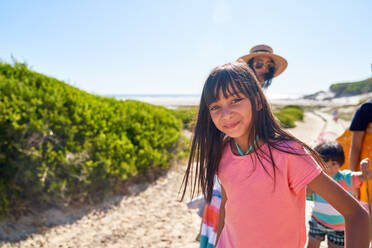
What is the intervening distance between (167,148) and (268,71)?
3.80 m

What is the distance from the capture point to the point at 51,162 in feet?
11.8

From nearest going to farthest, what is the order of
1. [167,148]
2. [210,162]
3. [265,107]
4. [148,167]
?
[265,107] → [210,162] → [148,167] → [167,148]

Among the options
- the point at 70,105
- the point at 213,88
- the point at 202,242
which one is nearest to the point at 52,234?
the point at 70,105

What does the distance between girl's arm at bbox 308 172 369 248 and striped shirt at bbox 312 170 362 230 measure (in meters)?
1.11

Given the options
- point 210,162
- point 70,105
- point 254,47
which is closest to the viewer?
point 210,162

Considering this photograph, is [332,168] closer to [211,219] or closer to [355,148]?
[355,148]

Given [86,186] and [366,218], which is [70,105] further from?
[366,218]

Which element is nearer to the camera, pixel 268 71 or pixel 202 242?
pixel 202 242

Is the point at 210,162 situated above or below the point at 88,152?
above

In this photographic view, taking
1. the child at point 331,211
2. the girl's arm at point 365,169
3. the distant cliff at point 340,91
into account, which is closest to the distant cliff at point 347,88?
the distant cliff at point 340,91

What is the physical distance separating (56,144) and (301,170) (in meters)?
3.57

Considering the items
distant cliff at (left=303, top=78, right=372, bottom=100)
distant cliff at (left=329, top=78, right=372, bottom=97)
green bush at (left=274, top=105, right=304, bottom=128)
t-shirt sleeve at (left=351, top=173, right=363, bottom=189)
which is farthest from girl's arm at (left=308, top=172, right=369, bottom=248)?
distant cliff at (left=303, top=78, right=372, bottom=100)

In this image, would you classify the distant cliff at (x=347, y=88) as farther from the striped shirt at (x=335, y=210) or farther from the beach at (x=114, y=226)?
the striped shirt at (x=335, y=210)

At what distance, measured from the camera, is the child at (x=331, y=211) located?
2086 millimetres
